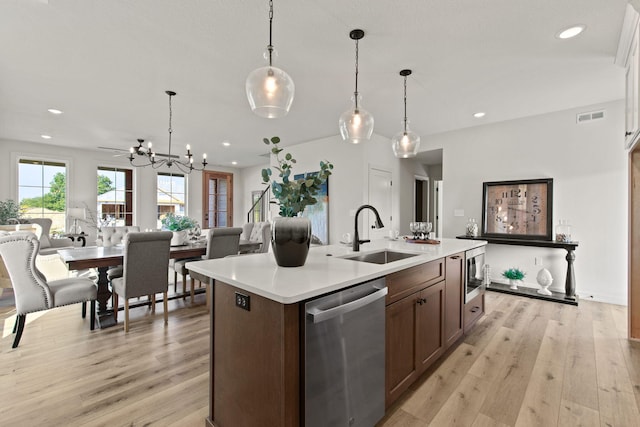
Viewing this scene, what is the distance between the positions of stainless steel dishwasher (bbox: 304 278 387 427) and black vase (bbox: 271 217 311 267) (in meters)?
0.39

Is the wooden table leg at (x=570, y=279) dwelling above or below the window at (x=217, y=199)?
below

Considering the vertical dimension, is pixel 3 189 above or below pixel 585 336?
above

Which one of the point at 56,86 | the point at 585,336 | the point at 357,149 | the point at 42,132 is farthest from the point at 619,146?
the point at 42,132

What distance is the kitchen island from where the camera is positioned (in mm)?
1168

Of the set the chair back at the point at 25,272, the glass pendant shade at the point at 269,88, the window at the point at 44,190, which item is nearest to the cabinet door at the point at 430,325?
the glass pendant shade at the point at 269,88

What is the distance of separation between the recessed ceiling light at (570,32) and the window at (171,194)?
27.4 ft

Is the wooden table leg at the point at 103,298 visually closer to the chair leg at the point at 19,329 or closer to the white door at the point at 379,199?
the chair leg at the point at 19,329

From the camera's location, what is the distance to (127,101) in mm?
3840

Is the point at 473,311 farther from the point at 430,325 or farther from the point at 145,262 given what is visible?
the point at 145,262

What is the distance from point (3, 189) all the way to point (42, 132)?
5.46 feet

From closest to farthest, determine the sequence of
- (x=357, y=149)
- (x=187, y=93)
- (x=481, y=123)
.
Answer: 1. (x=187, y=93)
2. (x=481, y=123)
3. (x=357, y=149)

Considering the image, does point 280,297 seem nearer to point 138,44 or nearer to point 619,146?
point 138,44

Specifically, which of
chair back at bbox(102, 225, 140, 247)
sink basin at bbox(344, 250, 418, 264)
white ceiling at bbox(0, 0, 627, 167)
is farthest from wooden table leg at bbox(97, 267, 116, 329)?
sink basin at bbox(344, 250, 418, 264)

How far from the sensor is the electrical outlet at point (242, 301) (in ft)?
4.30
